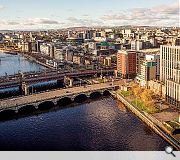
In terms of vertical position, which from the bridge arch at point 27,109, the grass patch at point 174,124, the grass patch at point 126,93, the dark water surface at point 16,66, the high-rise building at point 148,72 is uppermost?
the high-rise building at point 148,72

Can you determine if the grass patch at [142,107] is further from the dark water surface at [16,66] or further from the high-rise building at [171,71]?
the dark water surface at [16,66]

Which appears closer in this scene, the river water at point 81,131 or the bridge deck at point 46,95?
the river water at point 81,131

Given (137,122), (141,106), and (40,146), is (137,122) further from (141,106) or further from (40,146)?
(40,146)

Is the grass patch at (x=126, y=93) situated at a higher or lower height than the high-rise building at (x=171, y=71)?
lower

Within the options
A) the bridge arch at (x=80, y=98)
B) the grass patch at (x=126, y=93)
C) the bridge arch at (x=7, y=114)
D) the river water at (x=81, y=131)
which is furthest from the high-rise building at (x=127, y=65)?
the bridge arch at (x=7, y=114)

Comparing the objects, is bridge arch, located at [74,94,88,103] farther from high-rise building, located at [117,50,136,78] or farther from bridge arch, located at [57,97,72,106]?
high-rise building, located at [117,50,136,78]

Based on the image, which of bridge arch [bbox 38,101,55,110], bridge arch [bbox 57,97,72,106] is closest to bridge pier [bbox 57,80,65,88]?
bridge arch [bbox 57,97,72,106]

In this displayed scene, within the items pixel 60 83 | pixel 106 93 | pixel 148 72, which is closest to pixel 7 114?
pixel 106 93
